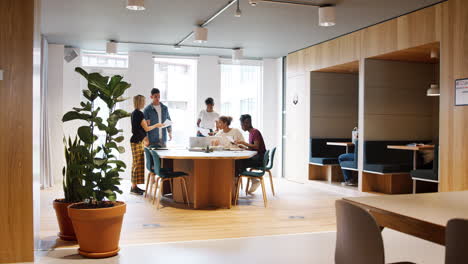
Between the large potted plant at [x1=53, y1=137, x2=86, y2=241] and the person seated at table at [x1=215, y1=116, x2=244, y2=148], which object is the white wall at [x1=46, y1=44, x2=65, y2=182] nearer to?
the person seated at table at [x1=215, y1=116, x2=244, y2=148]

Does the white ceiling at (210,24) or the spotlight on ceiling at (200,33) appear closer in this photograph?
the white ceiling at (210,24)

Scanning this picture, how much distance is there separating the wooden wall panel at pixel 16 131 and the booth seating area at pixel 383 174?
5.26m

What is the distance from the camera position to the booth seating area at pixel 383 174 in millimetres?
7509

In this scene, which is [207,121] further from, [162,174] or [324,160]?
[162,174]

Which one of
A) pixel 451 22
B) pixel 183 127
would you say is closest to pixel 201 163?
pixel 451 22

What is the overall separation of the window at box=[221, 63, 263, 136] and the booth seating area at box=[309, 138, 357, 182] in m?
2.14

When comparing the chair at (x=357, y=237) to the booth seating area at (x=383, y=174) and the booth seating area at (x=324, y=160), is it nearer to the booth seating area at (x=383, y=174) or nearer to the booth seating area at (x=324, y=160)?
the booth seating area at (x=383, y=174)

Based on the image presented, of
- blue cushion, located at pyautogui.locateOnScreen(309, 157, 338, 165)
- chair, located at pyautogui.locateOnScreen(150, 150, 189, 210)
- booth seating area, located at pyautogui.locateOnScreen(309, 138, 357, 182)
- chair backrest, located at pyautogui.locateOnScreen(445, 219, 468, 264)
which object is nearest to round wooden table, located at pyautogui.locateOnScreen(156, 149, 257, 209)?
chair, located at pyautogui.locateOnScreen(150, 150, 189, 210)

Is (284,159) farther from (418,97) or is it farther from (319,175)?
(418,97)

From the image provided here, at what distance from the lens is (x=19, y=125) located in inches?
149

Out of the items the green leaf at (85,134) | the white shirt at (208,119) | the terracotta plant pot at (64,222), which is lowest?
the terracotta plant pot at (64,222)

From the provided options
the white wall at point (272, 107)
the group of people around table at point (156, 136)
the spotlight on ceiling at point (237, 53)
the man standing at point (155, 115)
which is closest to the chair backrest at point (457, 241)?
the group of people around table at point (156, 136)

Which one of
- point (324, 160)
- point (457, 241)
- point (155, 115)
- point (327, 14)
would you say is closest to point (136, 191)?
point (155, 115)

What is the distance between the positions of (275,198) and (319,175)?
2386 millimetres
